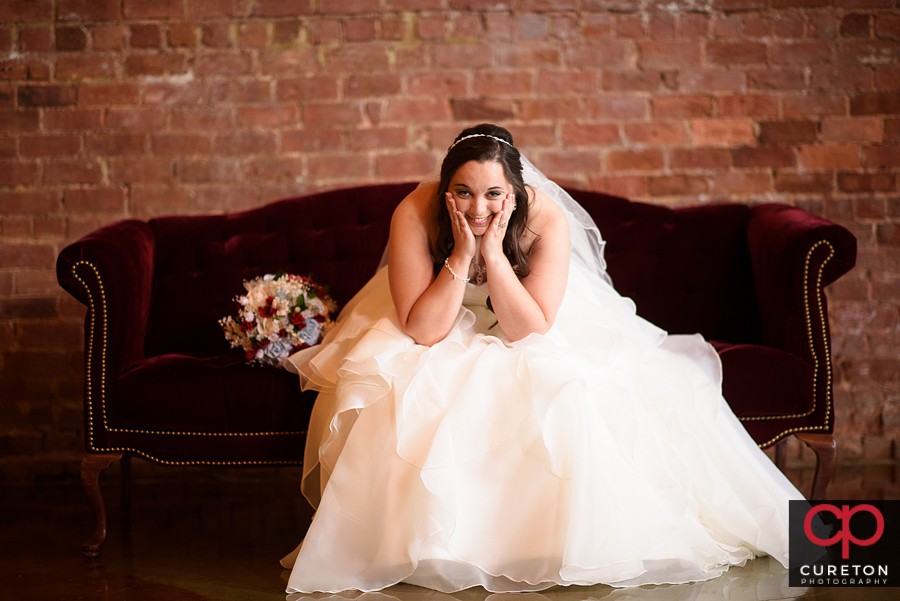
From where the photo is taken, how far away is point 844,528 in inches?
92.5

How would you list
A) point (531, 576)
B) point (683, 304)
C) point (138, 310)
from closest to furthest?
point (531, 576) → point (138, 310) → point (683, 304)

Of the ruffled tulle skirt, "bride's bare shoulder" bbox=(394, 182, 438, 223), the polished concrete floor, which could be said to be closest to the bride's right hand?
"bride's bare shoulder" bbox=(394, 182, 438, 223)

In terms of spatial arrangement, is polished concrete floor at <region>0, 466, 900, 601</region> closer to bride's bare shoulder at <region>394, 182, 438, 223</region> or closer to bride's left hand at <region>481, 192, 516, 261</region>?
bride's left hand at <region>481, 192, 516, 261</region>

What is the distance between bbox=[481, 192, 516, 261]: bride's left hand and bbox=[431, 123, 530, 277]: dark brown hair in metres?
0.09

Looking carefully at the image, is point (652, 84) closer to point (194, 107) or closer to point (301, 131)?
point (301, 131)

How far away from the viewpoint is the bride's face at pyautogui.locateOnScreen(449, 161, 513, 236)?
2133 millimetres

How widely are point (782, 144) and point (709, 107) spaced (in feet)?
1.31

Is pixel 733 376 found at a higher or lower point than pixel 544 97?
lower

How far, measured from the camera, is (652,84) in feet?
11.1

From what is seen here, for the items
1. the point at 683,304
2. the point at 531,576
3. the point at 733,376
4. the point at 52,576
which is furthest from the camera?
the point at 683,304

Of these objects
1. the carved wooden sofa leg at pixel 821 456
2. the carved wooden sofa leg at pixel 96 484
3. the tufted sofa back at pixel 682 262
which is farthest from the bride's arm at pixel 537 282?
the carved wooden sofa leg at pixel 96 484

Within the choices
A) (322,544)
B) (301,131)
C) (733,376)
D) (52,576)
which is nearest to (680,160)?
(733,376)

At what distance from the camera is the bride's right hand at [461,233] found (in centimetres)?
213

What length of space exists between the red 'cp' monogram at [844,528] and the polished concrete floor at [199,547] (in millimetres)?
148
